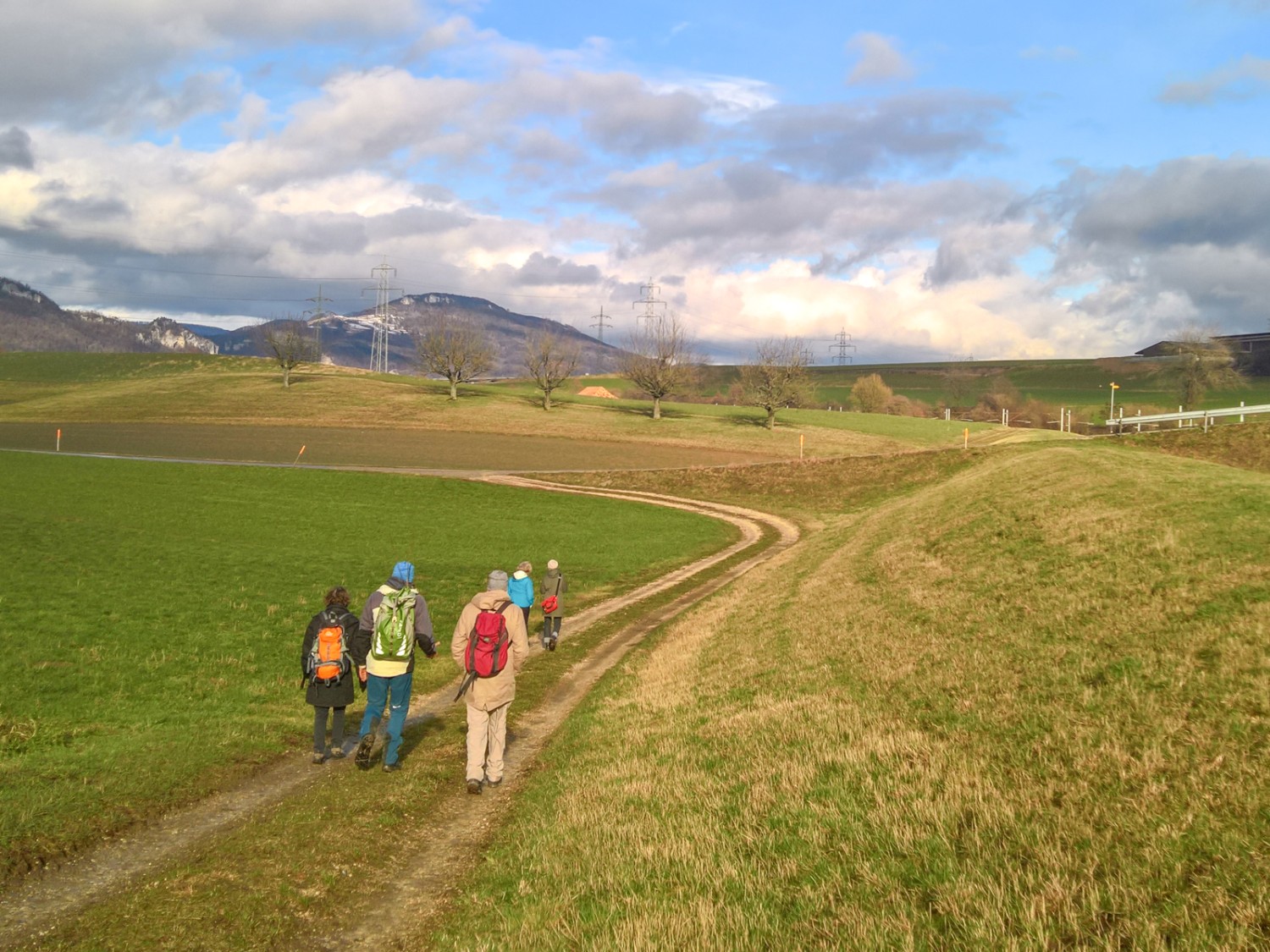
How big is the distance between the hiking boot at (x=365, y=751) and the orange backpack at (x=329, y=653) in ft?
3.30

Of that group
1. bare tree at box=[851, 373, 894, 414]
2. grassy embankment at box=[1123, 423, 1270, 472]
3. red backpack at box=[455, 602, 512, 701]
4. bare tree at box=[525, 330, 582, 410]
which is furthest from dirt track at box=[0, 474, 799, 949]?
bare tree at box=[851, 373, 894, 414]

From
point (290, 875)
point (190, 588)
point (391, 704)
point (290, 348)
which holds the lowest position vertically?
point (190, 588)

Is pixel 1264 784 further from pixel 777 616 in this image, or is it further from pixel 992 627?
pixel 777 616

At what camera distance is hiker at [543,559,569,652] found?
22508 mm

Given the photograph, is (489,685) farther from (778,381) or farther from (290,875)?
(778,381)

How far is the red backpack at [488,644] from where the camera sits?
12.2 metres

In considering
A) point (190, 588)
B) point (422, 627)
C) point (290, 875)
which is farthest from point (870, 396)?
point (290, 875)

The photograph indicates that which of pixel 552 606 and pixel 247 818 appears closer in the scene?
pixel 247 818

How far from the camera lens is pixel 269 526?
41.5 metres

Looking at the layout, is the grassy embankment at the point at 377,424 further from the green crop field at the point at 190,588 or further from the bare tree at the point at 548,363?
the green crop field at the point at 190,588

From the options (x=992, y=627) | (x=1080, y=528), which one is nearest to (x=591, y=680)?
(x=992, y=627)

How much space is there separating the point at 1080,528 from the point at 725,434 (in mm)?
78846

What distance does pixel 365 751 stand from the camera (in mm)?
12906

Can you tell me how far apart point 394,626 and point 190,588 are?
1576 centimetres
